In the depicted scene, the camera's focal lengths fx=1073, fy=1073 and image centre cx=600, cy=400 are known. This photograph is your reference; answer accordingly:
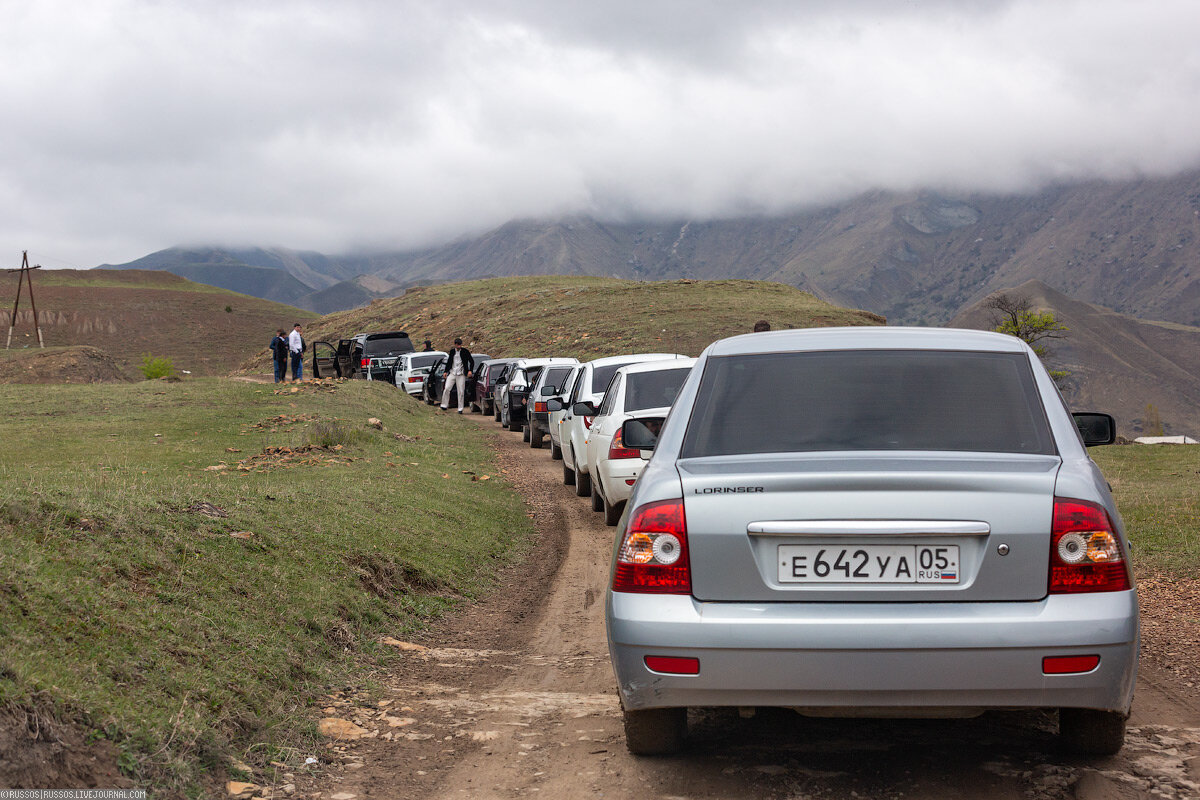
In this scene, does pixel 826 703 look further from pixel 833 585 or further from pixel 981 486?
pixel 981 486

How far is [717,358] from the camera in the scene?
4875mm

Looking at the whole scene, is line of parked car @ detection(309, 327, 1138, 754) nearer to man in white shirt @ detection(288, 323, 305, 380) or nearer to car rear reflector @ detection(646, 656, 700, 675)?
car rear reflector @ detection(646, 656, 700, 675)

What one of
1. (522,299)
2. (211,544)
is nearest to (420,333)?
(522,299)

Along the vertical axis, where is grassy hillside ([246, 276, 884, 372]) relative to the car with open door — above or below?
above

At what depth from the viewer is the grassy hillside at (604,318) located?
50.5m

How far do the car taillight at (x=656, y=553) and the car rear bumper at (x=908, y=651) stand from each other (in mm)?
131

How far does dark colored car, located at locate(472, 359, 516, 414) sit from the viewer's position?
94.7 feet

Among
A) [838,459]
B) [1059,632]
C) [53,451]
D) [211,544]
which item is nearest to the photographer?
[1059,632]

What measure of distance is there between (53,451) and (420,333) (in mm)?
58069

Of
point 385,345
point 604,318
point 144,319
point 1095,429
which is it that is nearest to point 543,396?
point 1095,429

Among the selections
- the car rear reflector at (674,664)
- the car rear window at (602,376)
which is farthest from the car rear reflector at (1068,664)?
the car rear window at (602,376)

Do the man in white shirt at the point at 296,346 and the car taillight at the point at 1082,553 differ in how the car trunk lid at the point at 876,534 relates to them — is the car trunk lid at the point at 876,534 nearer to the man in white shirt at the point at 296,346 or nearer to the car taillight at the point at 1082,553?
the car taillight at the point at 1082,553

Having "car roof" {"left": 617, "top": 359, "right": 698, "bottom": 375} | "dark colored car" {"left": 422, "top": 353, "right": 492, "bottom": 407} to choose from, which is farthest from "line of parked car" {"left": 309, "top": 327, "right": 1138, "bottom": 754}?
"dark colored car" {"left": 422, "top": 353, "right": 492, "bottom": 407}

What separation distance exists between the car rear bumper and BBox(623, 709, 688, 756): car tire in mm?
548
